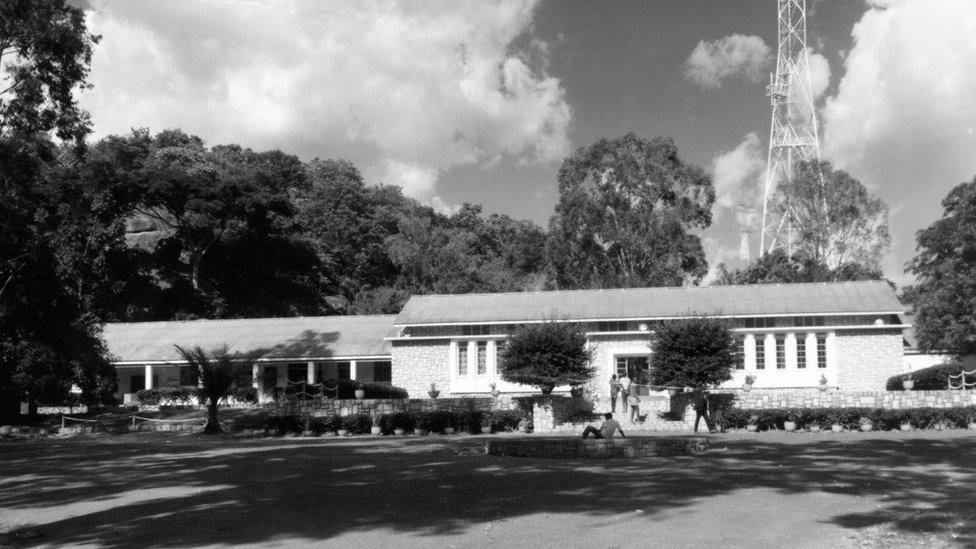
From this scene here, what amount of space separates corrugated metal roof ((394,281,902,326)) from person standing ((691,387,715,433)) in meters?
8.77

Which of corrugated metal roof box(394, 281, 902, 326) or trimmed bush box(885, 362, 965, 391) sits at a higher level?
corrugated metal roof box(394, 281, 902, 326)

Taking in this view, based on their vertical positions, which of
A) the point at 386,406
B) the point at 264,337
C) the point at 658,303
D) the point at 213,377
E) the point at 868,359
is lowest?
the point at 386,406

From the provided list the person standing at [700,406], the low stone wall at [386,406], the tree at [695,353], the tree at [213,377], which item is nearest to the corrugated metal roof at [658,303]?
the tree at [695,353]

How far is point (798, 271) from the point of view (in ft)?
166

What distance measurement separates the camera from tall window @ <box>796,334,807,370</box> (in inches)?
1438

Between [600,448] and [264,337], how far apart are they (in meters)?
29.3

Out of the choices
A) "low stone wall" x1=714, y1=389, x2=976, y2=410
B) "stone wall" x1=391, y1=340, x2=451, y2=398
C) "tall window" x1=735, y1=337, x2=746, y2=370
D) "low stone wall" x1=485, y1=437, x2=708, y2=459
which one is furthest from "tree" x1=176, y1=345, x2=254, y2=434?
"tall window" x1=735, y1=337, x2=746, y2=370

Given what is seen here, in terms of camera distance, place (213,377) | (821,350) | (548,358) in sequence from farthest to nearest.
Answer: (821,350)
(548,358)
(213,377)

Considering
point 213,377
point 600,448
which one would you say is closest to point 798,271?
point 213,377

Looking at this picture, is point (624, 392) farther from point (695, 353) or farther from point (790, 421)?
point (790, 421)

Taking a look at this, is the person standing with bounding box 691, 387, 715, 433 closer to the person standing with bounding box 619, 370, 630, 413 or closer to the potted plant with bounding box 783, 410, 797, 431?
the potted plant with bounding box 783, 410, 797, 431

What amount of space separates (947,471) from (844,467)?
5.64ft

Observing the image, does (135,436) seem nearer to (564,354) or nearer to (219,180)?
(564,354)

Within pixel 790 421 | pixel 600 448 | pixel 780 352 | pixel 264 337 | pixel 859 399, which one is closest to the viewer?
pixel 600 448
